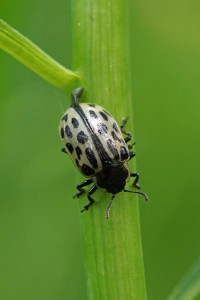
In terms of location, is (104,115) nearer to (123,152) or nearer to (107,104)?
(107,104)

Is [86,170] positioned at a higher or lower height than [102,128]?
lower

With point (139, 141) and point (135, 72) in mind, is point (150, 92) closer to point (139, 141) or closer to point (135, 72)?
point (135, 72)

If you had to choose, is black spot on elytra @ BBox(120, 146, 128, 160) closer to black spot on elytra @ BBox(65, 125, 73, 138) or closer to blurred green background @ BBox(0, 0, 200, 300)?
black spot on elytra @ BBox(65, 125, 73, 138)

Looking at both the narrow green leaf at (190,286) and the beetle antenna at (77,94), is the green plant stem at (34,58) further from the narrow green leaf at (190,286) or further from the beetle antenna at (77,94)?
the narrow green leaf at (190,286)

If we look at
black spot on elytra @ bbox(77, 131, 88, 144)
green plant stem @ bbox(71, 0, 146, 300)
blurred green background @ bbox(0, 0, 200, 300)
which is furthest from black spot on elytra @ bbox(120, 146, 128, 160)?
blurred green background @ bbox(0, 0, 200, 300)

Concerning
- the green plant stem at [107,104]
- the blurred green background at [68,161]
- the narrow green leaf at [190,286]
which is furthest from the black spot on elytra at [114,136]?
the blurred green background at [68,161]

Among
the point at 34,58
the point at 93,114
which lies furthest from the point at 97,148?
the point at 34,58
